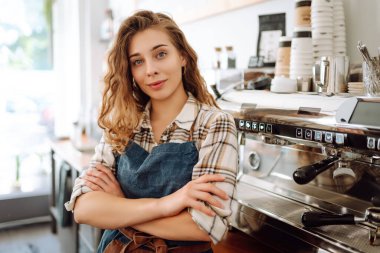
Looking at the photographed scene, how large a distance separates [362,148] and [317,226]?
0.23 metres

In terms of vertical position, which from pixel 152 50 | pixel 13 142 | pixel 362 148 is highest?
pixel 152 50

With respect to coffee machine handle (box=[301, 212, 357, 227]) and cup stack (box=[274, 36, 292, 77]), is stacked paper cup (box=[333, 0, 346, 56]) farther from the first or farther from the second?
coffee machine handle (box=[301, 212, 357, 227])


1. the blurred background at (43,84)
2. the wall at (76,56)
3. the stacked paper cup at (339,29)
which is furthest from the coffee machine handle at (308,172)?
the wall at (76,56)

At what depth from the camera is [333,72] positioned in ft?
3.71

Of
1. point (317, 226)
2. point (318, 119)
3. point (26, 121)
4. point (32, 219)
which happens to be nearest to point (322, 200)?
point (317, 226)

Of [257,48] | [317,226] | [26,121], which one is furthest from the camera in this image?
[26,121]

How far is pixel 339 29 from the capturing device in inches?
51.5

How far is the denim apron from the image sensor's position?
41.9 inches

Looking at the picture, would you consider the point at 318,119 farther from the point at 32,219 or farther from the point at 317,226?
the point at 32,219

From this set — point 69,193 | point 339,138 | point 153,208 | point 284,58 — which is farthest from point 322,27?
point 69,193

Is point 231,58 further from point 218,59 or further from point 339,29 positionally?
point 339,29

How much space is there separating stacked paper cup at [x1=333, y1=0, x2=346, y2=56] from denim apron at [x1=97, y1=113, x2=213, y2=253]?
590 mm

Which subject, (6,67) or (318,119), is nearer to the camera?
(318,119)

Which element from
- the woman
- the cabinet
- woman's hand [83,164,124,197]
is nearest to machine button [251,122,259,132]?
the woman
